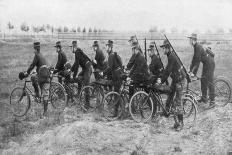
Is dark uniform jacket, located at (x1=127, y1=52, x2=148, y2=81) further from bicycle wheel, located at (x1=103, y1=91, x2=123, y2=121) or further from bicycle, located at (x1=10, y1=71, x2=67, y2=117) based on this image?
bicycle, located at (x1=10, y1=71, x2=67, y2=117)

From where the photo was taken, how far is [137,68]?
34.6 ft

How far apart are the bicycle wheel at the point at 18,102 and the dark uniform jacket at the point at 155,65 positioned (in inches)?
138

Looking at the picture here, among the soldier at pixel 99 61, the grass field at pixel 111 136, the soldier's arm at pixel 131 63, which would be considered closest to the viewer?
the grass field at pixel 111 136

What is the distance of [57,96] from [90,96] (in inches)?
38.2

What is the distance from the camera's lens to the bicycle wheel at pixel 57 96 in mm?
11445

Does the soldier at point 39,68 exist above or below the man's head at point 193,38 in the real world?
→ below

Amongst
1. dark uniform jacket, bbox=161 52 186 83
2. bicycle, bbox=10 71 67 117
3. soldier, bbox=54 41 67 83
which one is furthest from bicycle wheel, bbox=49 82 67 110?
dark uniform jacket, bbox=161 52 186 83

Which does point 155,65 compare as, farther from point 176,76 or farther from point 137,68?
point 176,76

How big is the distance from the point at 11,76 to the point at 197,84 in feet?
28.3

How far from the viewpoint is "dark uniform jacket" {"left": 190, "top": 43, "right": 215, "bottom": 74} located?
11453mm

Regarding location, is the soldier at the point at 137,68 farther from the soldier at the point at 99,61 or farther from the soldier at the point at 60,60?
the soldier at the point at 60,60

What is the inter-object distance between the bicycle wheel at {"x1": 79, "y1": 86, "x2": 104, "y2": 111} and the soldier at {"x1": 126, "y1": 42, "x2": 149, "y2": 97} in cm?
108

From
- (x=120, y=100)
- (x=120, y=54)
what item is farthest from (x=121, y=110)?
(x=120, y=54)

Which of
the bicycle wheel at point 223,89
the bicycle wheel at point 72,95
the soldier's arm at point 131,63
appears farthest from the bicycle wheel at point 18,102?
the bicycle wheel at point 223,89
